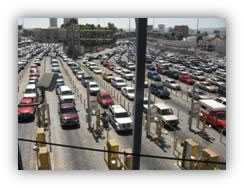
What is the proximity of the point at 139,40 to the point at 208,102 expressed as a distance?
401 inches

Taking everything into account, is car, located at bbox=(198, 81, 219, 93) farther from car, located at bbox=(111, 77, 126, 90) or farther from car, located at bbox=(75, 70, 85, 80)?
car, located at bbox=(75, 70, 85, 80)

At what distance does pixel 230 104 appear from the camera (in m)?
7.91

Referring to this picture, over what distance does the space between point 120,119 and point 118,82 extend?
8129 mm

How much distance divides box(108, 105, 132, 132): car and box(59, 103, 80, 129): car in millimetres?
1409

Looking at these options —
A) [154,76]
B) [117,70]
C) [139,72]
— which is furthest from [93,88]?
[139,72]

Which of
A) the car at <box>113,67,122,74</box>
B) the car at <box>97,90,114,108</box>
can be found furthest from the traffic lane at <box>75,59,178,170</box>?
the car at <box>113,67,122,74</box>

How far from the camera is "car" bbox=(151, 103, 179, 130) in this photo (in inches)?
562

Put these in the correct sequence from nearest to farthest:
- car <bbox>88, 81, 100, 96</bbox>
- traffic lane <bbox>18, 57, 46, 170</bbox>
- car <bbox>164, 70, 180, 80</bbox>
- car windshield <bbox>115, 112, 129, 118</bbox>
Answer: traffic lane <bbox>18, 57, 46, 170</bbox> → car windshield <bbox>115, 112, 129, 118</bbox> → car <bbox>88, 81, 100, 96</bbox> → car <bbox>164, 70, 180, 80</bbox>

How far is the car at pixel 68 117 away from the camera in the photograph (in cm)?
1311

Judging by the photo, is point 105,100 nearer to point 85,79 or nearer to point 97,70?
point 85,79

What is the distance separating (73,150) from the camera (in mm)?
10641

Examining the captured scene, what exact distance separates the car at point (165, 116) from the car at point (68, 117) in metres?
3.24


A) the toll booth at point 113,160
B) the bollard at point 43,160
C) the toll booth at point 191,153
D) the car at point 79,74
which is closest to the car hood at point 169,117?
the toll booth at point 191,153
